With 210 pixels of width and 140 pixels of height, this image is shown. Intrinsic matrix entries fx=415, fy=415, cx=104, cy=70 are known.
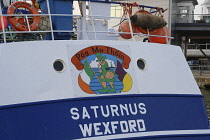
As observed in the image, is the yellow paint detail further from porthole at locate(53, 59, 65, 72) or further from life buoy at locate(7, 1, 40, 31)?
life buoy at locate(7, 1, 40, 31)

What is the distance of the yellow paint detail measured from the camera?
20.2ft

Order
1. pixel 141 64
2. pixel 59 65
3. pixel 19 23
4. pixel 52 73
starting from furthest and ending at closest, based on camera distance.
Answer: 1. pixel 19 23
2. pixel 141 64
3. pixel 59 65
4. pixel 52 73

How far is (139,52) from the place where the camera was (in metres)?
6.55

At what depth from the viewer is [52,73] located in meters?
5.85

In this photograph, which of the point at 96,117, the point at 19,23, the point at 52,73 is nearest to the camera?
the point at 96,117

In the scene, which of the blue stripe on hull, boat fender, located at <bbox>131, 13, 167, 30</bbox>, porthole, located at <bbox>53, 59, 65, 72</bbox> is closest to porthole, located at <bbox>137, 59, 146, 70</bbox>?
the blue stripe on hull

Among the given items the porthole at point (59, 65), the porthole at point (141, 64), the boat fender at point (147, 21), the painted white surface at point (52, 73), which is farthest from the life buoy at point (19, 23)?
the porthole at point (141, 64)

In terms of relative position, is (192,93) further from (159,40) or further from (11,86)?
(11,86)

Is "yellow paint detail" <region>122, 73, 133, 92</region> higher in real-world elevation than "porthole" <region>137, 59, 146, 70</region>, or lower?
lower

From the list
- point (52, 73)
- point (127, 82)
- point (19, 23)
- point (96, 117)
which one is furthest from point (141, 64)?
point (19, 23)

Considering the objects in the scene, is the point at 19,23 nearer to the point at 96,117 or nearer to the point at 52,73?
the point at 52,73

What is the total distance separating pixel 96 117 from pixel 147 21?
2.77 meters

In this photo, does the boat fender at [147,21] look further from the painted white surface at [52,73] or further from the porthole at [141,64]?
the porthole at [141,64]

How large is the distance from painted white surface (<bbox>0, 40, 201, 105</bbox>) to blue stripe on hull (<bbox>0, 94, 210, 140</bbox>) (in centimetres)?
13
